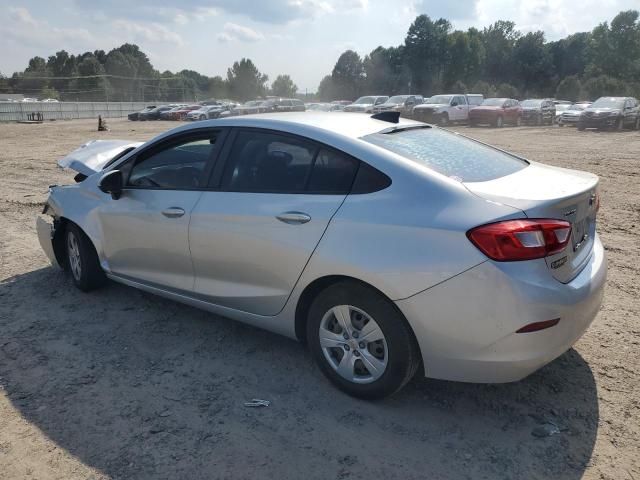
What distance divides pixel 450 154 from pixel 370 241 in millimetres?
924

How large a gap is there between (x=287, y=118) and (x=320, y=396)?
1848 mm

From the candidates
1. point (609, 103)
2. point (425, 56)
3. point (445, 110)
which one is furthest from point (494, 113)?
point (425, 56)

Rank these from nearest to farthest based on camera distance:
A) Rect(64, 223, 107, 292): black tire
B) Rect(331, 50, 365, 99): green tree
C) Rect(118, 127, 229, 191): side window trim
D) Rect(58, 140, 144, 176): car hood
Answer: Rect(118, 127, 229, 191): side window trim, Rect(64, 223, 107, 292): black tire, Rect(58, 140, 144, 176): car hood, Rect(331, 50, 365, 99): green tree

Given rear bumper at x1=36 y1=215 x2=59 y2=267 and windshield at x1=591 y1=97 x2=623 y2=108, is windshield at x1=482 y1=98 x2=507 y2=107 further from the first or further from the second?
rear bumper at x1=36 y1=215 x2=59 y2=267

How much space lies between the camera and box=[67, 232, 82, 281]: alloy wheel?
4.85 metres

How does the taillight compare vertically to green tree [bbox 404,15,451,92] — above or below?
below

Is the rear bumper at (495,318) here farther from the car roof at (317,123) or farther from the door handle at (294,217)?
the car roof at (317,123)

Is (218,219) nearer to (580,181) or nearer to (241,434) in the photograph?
(241,434)

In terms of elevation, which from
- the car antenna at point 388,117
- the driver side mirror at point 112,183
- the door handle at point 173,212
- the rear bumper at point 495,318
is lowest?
the rear bumper at point 495,318

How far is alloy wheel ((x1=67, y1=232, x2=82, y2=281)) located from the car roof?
1.74 metres

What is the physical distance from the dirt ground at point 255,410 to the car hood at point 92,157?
4.67ft

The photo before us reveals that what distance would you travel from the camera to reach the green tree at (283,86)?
93.1 meters

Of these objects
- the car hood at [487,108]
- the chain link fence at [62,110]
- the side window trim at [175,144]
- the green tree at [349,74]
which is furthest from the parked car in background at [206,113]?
the green tree at [349,74]

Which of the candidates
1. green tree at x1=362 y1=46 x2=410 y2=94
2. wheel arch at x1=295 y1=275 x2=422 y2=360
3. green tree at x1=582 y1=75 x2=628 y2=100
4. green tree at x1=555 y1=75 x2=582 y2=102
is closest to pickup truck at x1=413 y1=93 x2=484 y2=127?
wheel arch at x1=295 y1=275 x2=422 y2=360
